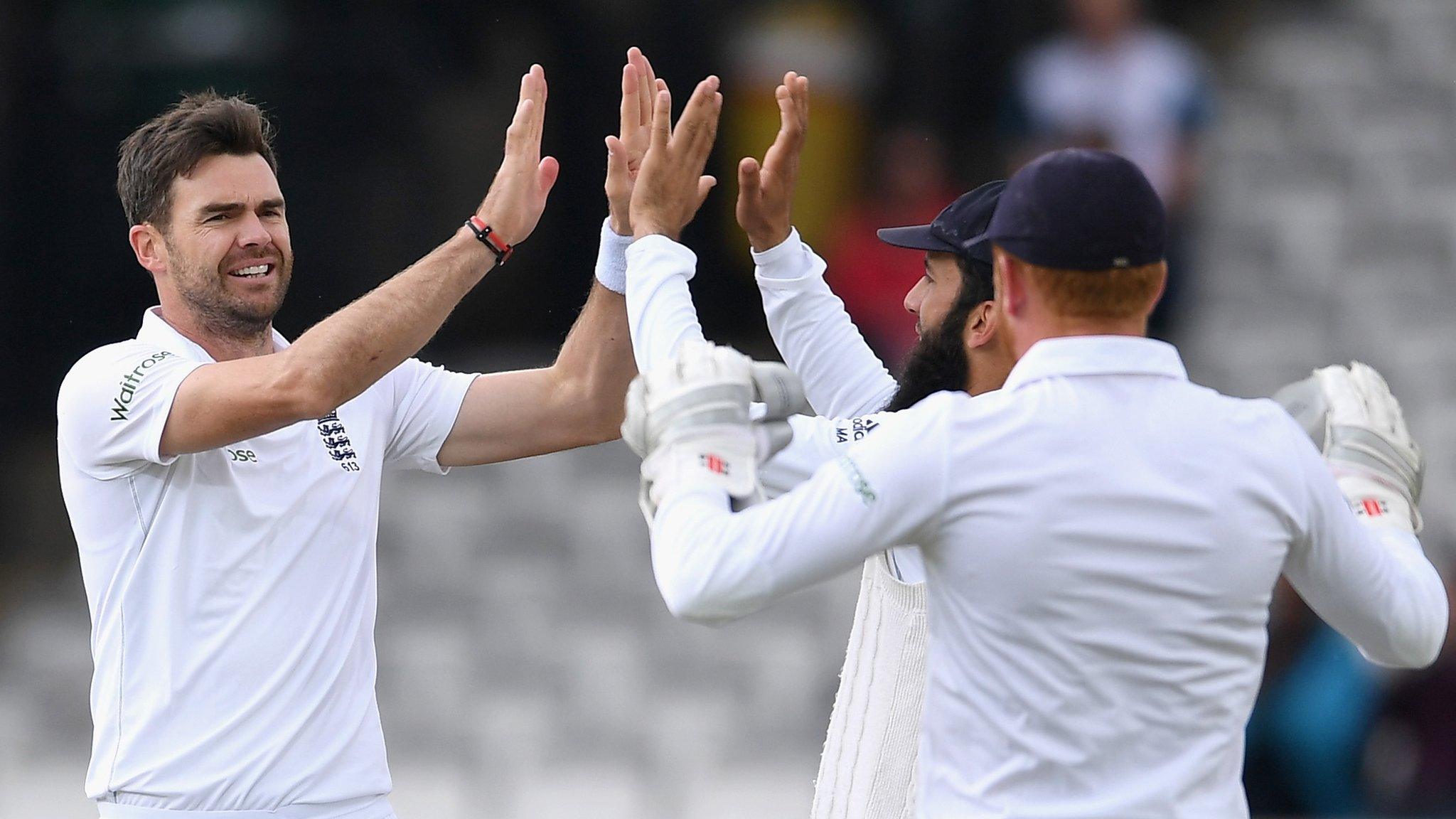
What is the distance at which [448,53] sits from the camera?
277 inches

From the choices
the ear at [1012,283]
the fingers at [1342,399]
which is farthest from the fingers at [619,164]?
the fingers at [1342,399]

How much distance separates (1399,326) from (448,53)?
4.12 meters

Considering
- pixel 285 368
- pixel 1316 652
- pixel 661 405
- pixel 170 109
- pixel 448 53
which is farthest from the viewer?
pixel 448 53

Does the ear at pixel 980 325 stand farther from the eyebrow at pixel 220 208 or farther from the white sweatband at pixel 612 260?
the eyebrow at pixel 220 208

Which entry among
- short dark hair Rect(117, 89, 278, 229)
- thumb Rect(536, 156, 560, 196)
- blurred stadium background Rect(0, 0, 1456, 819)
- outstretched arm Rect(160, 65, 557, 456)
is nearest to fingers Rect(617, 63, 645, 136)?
thumb Rect(536, 156, 560, 196)

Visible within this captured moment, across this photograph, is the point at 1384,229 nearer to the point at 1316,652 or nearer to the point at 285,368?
the point at 1316,652

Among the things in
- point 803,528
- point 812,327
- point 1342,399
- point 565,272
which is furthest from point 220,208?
point 565,272

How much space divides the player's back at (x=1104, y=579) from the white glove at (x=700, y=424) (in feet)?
0.81

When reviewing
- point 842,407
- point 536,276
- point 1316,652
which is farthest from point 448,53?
point 842,407

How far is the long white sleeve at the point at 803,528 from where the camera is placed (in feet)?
6.53

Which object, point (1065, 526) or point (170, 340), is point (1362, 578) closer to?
point (1065, 526)

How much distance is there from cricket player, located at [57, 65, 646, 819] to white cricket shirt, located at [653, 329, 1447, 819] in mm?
785

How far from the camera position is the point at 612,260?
288 cm

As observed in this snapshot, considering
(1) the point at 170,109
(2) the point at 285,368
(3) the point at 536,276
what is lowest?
(3) the point at 536,276
